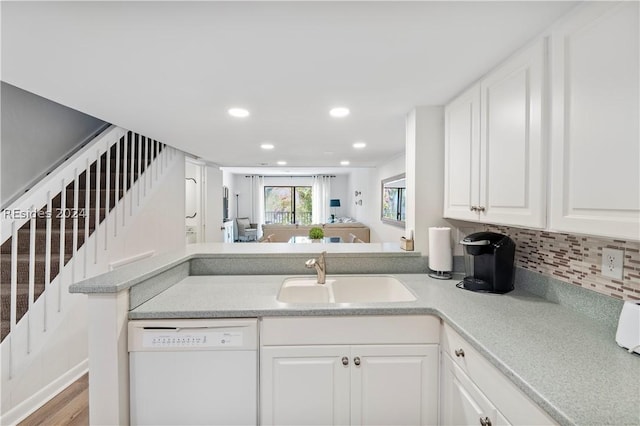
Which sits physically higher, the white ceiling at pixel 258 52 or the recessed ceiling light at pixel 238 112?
the recessed ceiling light at pixel 238 112

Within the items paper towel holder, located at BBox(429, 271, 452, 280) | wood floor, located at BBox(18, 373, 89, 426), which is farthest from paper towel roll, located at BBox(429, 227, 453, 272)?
wood floor, located at BBox(18, 373, 89, 426)

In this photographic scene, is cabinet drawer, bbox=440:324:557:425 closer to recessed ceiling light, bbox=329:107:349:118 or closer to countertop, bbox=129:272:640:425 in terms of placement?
countertop, bbox=129:272:640:425

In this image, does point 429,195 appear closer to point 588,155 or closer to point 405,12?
point 588,155

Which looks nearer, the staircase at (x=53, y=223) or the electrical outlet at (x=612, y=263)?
the electrical outlet at (x=612, y=263)

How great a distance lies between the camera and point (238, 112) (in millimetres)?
2305

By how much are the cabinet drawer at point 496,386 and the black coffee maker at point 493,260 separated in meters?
0.50

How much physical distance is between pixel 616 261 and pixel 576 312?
302 millimetres

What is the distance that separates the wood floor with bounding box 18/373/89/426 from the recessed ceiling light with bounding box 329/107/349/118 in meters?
2.72

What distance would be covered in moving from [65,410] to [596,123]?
10.8 feet

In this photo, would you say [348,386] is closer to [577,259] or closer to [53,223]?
[577,259]

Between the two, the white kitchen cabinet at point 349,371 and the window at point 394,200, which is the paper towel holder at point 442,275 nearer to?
the white kitchen cabinet at point 349,371

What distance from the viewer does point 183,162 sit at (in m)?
4.10

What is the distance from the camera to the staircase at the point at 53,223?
193 centimetres

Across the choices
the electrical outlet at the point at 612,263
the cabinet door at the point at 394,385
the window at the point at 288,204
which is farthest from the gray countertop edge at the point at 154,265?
the window at the point at 288,204
